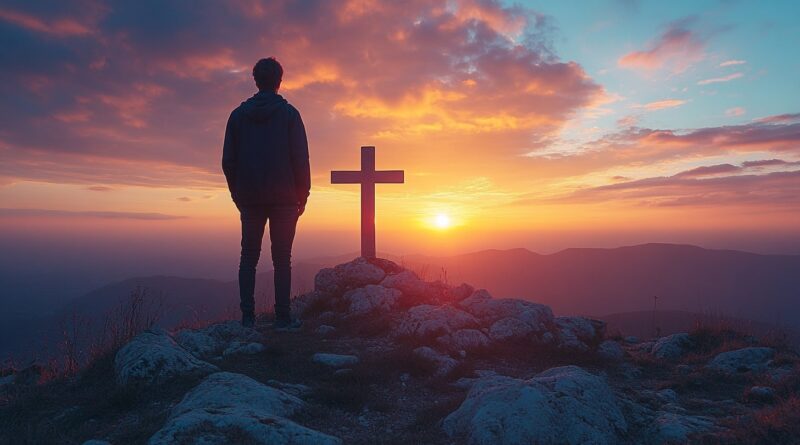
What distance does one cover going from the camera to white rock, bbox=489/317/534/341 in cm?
694

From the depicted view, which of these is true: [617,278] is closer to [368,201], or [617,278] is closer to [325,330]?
[368,201]

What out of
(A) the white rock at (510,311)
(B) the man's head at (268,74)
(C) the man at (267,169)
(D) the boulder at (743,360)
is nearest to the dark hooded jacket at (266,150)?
(C) the man at (267,169)

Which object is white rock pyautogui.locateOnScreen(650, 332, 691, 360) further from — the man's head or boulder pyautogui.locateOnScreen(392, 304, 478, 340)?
the man's head

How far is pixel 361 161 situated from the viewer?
11.9m

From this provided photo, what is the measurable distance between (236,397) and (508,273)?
67698 millimetres

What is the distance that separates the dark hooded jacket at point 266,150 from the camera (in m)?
6.75

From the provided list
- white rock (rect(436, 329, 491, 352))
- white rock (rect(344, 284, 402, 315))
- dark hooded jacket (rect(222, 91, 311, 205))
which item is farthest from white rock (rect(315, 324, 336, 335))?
dark hooded jacket (rect(222, 91, 311, 205))

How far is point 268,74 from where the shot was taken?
6.81 metres

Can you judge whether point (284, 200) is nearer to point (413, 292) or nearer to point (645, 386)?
point (413, 292)

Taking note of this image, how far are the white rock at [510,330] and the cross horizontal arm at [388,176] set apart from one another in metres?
5.47

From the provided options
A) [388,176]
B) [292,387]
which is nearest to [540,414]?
[292,387]

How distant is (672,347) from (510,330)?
2751 mm

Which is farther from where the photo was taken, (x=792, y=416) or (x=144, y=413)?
(x=144, y=413)

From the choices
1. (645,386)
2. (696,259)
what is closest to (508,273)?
(696,259)
